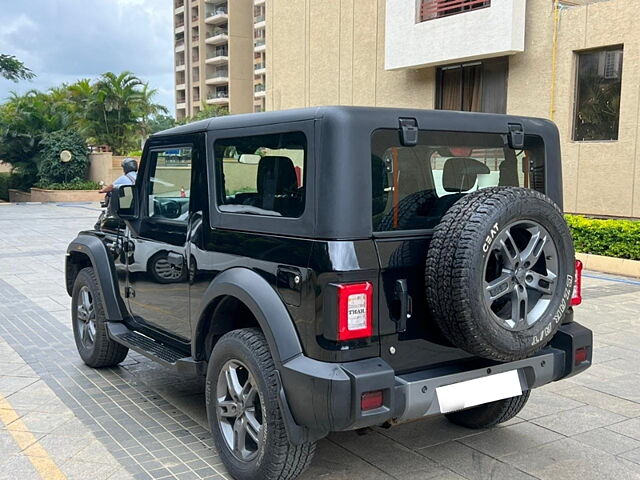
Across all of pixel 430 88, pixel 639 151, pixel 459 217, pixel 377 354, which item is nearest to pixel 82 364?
pixel 377 354

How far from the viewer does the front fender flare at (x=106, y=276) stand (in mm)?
5340

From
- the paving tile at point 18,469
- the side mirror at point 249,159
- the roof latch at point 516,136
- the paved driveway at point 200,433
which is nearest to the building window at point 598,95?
the paved driveway at point 200,433

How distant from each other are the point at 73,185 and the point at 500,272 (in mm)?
30368

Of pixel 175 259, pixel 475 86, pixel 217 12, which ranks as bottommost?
pixel 175 259

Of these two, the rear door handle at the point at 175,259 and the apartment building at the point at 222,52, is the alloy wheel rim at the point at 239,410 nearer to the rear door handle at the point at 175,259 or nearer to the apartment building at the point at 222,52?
the rear door handle at the point at 175,259

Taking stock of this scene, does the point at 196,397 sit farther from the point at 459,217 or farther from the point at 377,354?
the point at 459,217

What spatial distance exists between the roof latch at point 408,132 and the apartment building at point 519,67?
1018 centimetres

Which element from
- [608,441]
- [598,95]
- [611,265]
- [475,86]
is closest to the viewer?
[608,441]

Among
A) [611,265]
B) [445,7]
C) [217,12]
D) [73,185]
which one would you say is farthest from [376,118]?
[217,12]

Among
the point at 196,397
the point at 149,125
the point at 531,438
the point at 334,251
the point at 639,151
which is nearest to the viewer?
the point at 334,251

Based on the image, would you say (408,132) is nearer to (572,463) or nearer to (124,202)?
(572,463)

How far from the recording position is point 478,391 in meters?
3.53

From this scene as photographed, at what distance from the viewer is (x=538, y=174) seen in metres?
4.17

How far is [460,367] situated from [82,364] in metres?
3.66
